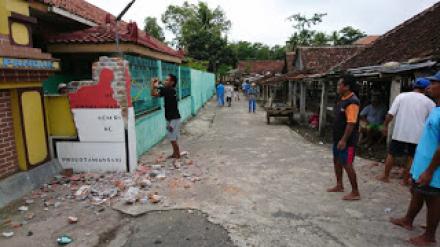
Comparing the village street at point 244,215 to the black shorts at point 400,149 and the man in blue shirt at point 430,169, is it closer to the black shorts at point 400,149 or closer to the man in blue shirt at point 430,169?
the man in blue shirt at point 430,169

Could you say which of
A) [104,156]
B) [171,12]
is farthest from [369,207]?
[171,12]

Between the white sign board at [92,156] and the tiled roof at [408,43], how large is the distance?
6610mm

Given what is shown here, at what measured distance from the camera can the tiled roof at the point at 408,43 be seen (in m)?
7.71

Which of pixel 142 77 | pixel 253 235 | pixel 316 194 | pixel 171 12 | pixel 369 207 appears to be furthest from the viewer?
pixel 171 12

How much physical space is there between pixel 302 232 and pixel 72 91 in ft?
14.7

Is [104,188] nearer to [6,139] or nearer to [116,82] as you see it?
[6,139]

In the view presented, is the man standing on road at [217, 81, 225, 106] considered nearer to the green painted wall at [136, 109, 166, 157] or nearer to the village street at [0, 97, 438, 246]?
the green painted wall at [136, 109, 166, 157]

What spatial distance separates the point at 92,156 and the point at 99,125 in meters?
0.60

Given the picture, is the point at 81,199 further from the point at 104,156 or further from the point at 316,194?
the point at 316,194

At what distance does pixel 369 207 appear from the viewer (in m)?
4.29

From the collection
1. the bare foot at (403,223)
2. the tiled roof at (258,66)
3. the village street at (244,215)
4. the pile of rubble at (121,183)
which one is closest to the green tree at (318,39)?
the tiled roof at (258,66)

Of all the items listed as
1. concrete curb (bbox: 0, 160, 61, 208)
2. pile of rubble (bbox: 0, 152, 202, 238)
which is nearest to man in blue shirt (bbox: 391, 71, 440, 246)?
pile of rubble (bbox: 0, 152, 202, 238)

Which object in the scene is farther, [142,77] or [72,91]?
[142,77]

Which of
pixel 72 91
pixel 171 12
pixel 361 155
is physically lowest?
pixel 361 155
